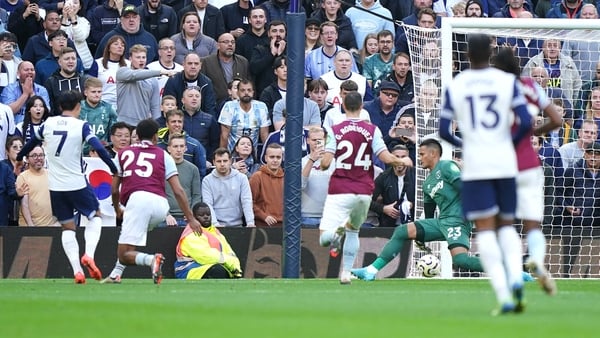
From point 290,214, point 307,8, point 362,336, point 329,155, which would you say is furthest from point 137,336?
point 307,8

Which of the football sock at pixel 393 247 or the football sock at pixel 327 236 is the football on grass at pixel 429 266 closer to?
the football sock at pixel 393 247

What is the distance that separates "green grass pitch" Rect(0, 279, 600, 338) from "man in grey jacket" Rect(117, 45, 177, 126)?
221 inches

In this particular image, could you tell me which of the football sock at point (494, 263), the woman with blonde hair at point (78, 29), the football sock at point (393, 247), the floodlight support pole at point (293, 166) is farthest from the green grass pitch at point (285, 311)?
the woman with blonde hair at point (78, 29)

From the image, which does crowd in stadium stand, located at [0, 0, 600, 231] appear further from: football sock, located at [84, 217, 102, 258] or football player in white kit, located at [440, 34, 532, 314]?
football player in white kit, located at [440, 34, 532, 314]

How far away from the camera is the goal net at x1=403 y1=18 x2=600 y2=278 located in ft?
64.3

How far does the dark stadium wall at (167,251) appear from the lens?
19.5 meters

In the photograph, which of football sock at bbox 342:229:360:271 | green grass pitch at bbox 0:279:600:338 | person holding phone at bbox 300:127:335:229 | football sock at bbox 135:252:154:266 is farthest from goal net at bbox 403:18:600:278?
football sock at bbox 135:252:154:266

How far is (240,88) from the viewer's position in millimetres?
20844

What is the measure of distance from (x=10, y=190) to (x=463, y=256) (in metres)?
7.04

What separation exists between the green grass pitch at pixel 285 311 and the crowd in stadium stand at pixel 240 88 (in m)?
4.59

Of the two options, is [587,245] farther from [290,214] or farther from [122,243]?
[122,243]

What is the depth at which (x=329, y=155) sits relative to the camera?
52.3ft

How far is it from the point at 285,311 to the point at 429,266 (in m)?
7.78

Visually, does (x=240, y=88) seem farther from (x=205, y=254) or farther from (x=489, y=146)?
(x=489, y=146)
